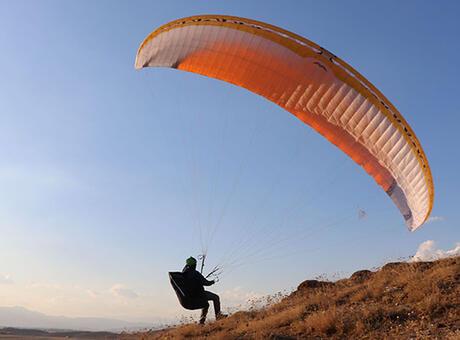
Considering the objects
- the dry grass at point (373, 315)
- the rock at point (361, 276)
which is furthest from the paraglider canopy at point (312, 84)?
the rock at point (361, 276)

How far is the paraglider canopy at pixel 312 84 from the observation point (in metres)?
11.4

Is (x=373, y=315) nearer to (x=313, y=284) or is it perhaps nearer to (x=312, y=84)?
(x=312, y=84)

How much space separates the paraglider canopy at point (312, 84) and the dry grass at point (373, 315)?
1768 mm

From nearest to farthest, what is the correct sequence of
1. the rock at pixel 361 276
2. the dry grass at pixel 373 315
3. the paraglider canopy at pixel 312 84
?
the dry grass at pixel 373 315 → the paraglider canopy at pixel 312 84 → the rock at pixel 361 276

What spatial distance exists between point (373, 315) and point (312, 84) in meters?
6.25

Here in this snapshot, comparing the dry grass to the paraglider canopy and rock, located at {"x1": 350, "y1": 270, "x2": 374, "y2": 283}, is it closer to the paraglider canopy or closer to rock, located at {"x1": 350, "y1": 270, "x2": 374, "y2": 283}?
rock, located at {"x1": 350, "y1": 270, "x2": 374, "y2": 283}

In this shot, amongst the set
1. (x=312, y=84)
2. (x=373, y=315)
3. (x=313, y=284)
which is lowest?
(x=373, y=315)

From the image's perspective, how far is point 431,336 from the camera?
759cm

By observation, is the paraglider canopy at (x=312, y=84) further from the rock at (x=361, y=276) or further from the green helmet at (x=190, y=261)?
the green helmet at (x=190, y=261)

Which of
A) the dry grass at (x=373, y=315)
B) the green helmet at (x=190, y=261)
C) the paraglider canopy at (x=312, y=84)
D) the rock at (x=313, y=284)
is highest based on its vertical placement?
the paraglider canopy at (x=312, y=84)

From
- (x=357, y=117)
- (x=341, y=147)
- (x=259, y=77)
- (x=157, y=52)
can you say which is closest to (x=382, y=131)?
(x=357, y=117)

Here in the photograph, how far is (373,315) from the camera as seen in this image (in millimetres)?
9156

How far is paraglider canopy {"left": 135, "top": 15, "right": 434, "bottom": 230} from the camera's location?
1140 cm

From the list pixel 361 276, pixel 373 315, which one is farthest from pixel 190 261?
pixel 361 276
